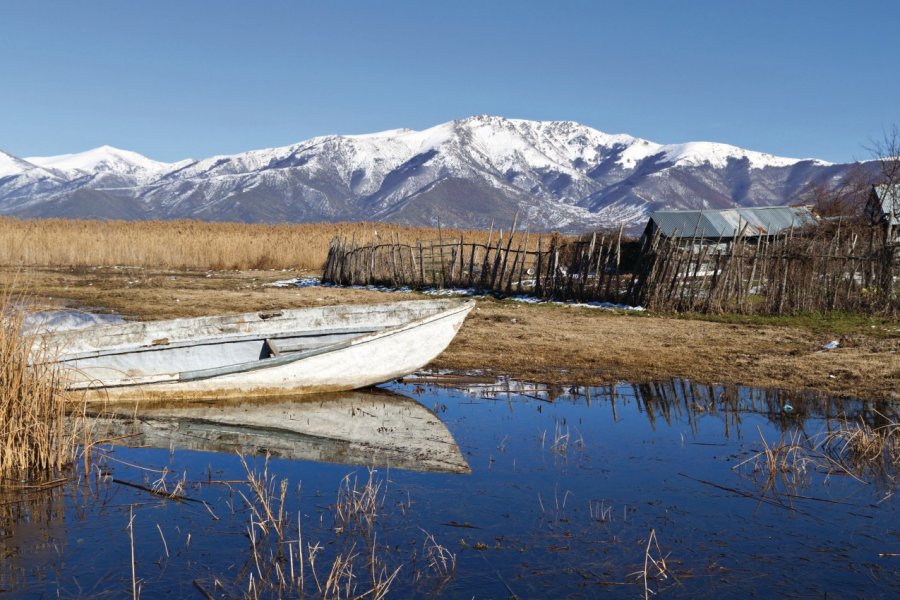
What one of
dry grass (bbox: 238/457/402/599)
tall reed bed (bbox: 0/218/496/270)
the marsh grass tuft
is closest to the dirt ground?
the marsh grass tuft

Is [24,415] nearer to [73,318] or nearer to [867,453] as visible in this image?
[867,453]

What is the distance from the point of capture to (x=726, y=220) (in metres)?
29.0

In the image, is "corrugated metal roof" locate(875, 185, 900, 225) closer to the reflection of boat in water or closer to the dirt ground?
the dirt ground

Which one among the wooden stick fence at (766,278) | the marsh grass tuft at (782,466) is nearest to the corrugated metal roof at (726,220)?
the wooden stick fence at (766,278)

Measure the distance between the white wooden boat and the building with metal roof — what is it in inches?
788

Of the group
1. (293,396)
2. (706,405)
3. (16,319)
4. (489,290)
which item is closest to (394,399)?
(293,396)

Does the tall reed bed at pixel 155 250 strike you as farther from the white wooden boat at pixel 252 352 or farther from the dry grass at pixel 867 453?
the dry grass at pixel 867 453

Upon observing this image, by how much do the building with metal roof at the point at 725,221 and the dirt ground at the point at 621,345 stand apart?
38.6 feet

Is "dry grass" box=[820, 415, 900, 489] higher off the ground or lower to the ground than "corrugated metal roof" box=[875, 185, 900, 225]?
lower

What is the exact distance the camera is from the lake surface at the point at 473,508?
4555mm

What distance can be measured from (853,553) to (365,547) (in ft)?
9.33

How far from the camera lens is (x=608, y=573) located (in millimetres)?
4645

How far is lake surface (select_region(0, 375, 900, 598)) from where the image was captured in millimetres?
4555

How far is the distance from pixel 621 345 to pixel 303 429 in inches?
244
